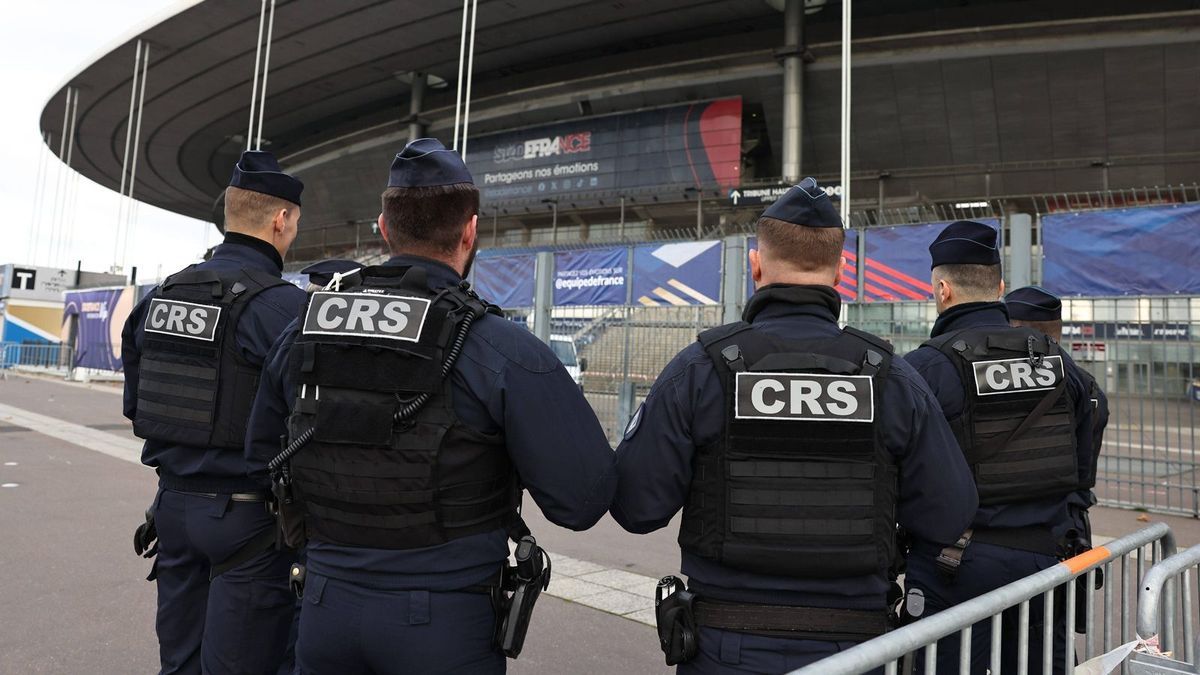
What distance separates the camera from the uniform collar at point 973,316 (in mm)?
2875

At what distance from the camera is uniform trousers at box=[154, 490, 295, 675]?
248 centimetres

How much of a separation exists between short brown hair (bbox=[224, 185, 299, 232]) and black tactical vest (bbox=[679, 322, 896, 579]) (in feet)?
6.80

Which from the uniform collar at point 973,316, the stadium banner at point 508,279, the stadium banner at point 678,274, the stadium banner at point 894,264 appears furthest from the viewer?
the stadium banner at point 508,279

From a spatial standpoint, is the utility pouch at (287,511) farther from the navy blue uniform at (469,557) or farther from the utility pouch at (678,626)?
the utility pouch at (678,626)

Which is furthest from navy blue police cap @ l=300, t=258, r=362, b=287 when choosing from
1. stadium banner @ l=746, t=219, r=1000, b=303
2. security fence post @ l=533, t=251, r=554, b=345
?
security fence post @ l=533, t=251, r=554, b=345

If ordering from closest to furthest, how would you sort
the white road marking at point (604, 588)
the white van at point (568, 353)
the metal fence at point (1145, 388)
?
the white road marking at point (604, 588) → the metal fence at point (1145, 388) → the white van at point (568, 353)

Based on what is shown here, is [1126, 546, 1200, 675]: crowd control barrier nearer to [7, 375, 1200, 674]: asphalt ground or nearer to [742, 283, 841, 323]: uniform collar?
[742, 283, 841, 323]: uniform collar

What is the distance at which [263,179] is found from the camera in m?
2.91

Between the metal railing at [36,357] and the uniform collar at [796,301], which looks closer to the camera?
the uniform collar at [796,301]

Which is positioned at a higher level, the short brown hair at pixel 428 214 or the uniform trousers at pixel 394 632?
the short brown hair at pixel 428 214

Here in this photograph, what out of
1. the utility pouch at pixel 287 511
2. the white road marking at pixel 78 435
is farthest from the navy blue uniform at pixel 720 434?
the white road marking at pixel 78 435


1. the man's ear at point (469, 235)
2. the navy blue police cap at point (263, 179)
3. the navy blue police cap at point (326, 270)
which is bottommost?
the navy blue police cap at point (326, 270)

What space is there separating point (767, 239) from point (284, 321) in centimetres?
184

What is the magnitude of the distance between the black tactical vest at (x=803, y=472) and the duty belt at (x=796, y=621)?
96mm
